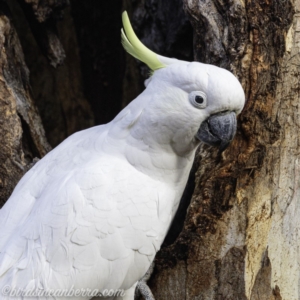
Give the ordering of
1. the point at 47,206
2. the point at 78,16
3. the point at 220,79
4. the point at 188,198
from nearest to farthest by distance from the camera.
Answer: the point at 220,79
the point at 47,206
the point at 188,198
the point at 78,16

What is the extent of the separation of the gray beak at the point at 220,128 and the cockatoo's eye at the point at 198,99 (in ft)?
0.23

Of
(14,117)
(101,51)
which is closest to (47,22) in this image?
(14,117)

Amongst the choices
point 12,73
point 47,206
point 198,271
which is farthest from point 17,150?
point 198,271

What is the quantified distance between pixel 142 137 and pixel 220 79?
416mm

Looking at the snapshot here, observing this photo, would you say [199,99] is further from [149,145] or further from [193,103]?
[149,145]

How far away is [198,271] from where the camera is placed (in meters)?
2.55

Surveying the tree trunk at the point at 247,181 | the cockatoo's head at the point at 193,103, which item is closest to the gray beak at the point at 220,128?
the cockatoo's head at the point at 193,103

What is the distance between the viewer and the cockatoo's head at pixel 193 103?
216cm

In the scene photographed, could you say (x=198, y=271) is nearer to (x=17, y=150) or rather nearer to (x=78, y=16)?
(x=17, y=150)

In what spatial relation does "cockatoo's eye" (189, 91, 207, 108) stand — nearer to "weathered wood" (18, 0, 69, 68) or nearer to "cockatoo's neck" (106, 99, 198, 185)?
"cockatoo's neck" (106, 99, 198, 185)

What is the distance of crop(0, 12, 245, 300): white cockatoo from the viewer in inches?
86.9

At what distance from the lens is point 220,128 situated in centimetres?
220

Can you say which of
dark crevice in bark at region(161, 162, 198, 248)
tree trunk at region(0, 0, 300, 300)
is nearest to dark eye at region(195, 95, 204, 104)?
tree trunk at region(0, 0, 300, 300)

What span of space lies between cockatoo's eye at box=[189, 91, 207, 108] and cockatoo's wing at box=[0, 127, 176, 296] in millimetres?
402
